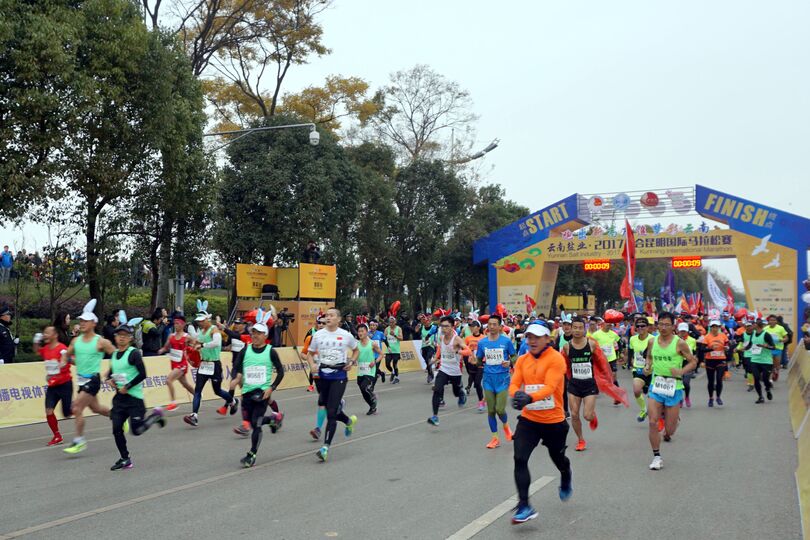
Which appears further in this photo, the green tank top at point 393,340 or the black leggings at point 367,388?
the green tank top at point 393,340

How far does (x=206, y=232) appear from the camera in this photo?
82.9ft

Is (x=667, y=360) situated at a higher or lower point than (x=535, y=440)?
higher

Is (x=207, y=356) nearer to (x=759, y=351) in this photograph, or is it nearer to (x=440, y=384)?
→ (x=440, y=384)

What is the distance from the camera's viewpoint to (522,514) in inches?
254

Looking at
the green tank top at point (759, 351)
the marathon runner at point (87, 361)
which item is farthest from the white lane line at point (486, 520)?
the green tank top at point (759, 351)

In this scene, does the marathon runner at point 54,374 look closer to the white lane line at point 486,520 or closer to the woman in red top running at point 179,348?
the woman in red top running at point 179,348

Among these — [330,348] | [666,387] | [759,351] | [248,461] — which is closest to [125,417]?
[248,461]

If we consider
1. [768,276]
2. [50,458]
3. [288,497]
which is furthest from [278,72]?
[288,497]

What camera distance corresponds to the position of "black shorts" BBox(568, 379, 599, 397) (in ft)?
33.6

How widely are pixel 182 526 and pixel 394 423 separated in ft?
23.0

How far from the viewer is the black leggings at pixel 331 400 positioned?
9.60 metres

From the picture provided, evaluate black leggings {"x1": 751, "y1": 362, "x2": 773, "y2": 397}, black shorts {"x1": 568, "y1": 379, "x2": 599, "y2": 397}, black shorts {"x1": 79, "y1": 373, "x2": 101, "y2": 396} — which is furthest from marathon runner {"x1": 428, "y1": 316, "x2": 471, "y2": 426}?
black leggings {"x1": 751, "y1": 362, "x2": 773, "y2": 397}

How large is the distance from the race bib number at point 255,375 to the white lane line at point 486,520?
11.2ft

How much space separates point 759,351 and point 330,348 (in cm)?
1064
